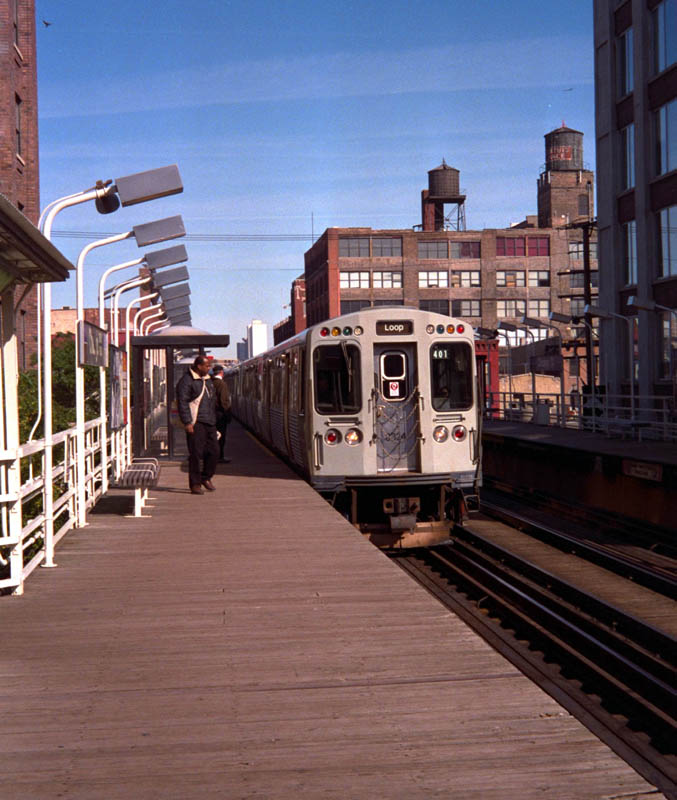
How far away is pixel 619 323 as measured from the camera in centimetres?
3228

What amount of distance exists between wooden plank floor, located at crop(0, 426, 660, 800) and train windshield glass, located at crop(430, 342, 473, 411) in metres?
5.97

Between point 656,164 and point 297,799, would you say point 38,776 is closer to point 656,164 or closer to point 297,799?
point 297,799

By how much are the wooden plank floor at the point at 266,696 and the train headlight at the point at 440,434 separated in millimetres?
5711

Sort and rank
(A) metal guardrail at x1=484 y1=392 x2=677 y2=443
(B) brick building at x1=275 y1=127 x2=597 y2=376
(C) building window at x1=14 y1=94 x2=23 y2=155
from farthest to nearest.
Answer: (B) brick building at x1=275 y1=127 x2=597 y2=376, (C) building window at x1=14 y1=94 x2=23 y2=155, (A) metal guardrail at x1=484 y1=392 x2=677 y2=443

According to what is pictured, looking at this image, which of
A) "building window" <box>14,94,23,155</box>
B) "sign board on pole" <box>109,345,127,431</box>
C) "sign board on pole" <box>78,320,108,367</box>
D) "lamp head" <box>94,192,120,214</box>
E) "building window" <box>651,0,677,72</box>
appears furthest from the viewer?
"building window" <box>651,0,677,72</box>

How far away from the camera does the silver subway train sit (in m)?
14.6

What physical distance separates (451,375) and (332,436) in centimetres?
188

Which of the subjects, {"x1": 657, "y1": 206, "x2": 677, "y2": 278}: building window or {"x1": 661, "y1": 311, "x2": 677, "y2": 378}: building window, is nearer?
{"x1": 661, "y1": 311, "x2": 677, "y2": 378}: building window

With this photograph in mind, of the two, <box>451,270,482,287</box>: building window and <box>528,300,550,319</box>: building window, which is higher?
<box>451,270,482,287</box>: building window

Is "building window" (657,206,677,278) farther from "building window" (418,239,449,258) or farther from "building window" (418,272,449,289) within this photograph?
"building window" (418,239,449,258)

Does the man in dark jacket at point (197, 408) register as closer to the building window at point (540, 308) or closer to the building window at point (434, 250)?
the building window at point (434, 250)

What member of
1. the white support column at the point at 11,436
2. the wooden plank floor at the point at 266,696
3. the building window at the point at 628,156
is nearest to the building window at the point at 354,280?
the building window at the point at 628,156

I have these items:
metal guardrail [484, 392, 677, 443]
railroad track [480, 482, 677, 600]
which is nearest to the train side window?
railroad track [480, 482, 677, 600]

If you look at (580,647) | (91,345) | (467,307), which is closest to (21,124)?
(91,345)
